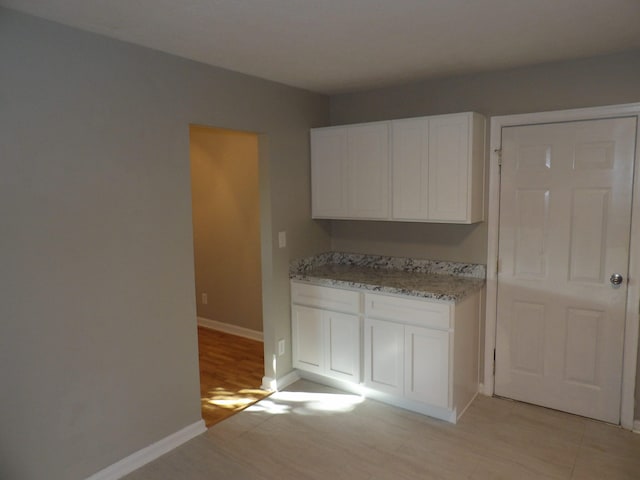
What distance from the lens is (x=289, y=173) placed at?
3.53 metres

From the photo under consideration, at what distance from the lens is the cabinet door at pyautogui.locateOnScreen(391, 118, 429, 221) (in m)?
3.16

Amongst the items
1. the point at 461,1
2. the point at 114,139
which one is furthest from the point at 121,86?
the point at 461,1

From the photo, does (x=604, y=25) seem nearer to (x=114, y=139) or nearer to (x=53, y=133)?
(x=114, y=139)

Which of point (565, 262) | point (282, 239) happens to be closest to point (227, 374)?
point (282, 239)

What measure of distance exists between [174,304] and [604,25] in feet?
9.20

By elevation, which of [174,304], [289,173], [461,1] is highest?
[461,1]

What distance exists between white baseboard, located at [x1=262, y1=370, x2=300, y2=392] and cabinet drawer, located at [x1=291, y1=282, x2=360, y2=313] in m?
0.62

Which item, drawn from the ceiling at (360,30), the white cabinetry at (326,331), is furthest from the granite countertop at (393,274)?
the ceiling at (360,30)

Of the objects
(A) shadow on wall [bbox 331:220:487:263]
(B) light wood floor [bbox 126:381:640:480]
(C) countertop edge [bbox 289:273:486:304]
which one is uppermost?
(A) shadow on wall [bbox 331:220:487:263]

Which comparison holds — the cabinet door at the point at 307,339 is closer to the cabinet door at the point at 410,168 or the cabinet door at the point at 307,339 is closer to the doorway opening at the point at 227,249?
the doorway opening at the point at 227,249

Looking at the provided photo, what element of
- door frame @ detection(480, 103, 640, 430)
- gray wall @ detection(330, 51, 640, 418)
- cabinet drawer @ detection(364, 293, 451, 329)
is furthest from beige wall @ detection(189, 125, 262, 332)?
door frame @ detection(480, 103, 640, 430)

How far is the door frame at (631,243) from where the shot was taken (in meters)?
2.76

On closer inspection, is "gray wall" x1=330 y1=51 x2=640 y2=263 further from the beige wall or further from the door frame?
the beige wall

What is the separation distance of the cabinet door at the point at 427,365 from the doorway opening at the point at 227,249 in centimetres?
155
